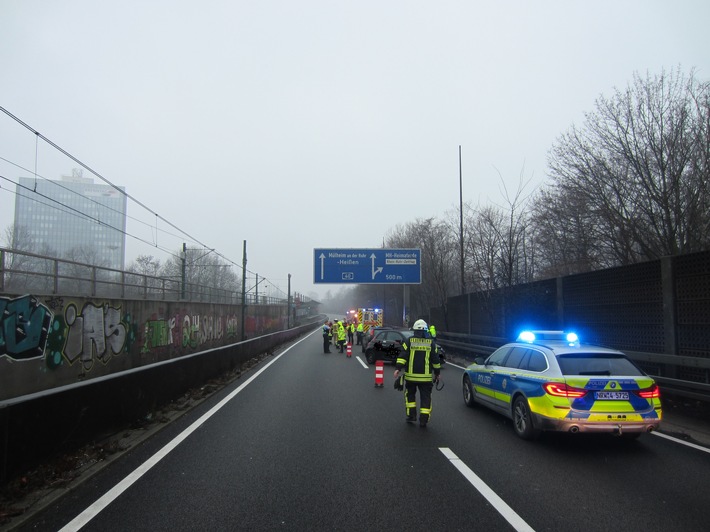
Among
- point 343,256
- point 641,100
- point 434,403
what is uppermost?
point 641,100

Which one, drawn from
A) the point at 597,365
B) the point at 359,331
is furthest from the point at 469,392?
the point at 359,331

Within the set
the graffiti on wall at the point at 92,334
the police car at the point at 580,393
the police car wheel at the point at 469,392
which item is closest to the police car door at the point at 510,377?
the police car at the point at 580,393

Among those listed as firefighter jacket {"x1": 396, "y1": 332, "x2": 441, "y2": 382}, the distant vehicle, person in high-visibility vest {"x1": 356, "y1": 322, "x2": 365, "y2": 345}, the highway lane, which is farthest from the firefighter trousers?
person in high-visibility vest {"x1": 356, "y1": 322, "x2": 365, "y2": 345}

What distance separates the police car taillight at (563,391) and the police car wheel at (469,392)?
321 cm

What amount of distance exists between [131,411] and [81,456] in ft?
5.85

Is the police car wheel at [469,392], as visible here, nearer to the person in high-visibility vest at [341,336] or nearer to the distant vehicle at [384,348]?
the distant vehicle at [384,348]

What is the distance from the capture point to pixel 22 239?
3272 centimetres

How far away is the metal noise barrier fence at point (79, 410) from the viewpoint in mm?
4766

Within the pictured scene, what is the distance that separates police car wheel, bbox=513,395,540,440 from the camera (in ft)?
22.6

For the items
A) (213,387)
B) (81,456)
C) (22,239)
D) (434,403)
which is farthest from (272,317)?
(81,456)

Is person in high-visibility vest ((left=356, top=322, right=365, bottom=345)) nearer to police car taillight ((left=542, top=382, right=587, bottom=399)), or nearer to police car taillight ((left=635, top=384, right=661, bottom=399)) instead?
police car taillight ((left=542, top=382, right=587, bottom=399))

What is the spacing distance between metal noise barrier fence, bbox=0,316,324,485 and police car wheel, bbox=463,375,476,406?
5970 mm

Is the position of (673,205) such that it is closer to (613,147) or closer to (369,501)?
(613,147)

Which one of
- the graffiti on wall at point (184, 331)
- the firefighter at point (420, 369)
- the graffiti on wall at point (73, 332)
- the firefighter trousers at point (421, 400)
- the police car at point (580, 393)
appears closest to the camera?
the police car at point (580, 393)
